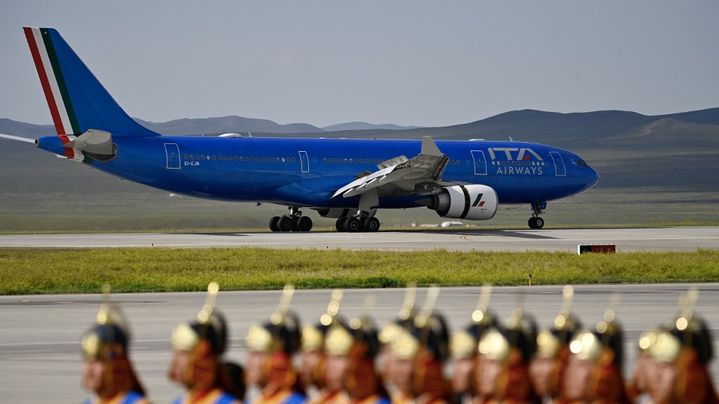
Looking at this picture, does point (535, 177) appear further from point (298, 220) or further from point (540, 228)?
point (298, 220)

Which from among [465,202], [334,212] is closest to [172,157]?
[334,212]

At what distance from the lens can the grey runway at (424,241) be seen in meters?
47.7

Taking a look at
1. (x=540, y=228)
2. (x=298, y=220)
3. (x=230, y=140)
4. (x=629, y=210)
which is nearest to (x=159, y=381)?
(x=230, y=140)

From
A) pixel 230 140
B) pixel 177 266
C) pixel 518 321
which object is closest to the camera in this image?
pixel 518 321

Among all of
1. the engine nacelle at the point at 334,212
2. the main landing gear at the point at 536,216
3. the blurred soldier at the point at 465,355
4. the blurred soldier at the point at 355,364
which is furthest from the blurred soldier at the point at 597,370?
the main landing gear at the point at 536,216

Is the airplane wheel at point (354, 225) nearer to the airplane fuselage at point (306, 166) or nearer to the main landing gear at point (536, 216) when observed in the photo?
the airplane fuselage at point (306, 166)

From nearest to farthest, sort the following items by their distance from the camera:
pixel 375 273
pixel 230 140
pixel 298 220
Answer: pixel 375 273, pixel 230 140, pixel 298 220

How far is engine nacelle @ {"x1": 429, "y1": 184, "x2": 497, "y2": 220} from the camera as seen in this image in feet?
189

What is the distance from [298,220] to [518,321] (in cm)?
5775

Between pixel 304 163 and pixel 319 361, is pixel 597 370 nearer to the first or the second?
pixel 319 361

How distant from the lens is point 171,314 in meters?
23.7

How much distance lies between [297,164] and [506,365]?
2135 inches

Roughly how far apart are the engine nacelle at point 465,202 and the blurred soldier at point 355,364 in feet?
170

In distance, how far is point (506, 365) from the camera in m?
5.70
